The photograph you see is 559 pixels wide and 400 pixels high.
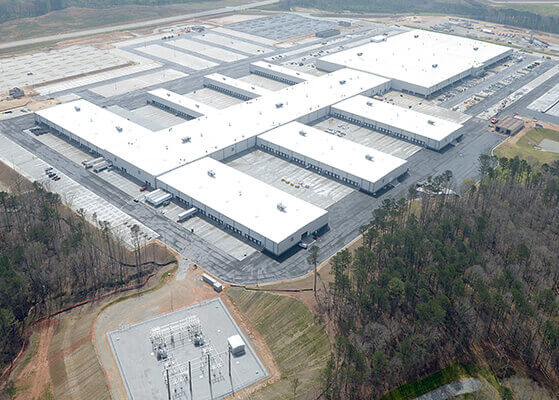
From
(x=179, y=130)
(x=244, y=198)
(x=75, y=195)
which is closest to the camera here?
(x=244, y=198)

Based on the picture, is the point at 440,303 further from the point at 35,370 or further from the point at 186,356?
the point at 35,370

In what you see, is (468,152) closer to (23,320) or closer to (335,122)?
(335,122)

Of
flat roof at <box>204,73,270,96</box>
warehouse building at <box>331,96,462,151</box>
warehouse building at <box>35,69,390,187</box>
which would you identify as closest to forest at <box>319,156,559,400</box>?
warehouse building at <box>331,96,462,151</box>

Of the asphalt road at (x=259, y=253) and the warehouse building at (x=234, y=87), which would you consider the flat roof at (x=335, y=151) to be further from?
the warehouse building at (x=234, y=87)

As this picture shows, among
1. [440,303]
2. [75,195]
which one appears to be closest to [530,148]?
[440,303]

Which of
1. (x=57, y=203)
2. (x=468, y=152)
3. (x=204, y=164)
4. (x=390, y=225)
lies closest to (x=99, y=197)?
(x=57, y=203)
